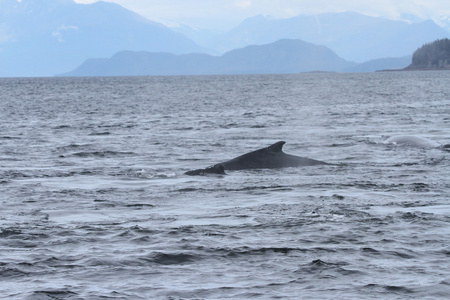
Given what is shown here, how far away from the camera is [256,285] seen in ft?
25.2

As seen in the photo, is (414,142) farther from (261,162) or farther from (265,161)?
(261,162)

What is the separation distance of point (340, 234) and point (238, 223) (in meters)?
1.77

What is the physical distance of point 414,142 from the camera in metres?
22.7

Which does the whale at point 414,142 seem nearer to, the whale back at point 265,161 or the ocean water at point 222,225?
the ocean water at point 222,225

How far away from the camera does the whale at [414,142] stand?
72.4 feet

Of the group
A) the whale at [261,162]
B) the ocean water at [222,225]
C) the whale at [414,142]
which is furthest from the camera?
the whale at [414,142]

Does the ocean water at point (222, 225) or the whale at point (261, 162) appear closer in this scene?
the ocean water at point (222, 225)

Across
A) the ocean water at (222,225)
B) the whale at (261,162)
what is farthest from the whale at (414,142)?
the whale at (261,162)

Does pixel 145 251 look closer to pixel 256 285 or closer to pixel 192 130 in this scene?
pixel 256 285

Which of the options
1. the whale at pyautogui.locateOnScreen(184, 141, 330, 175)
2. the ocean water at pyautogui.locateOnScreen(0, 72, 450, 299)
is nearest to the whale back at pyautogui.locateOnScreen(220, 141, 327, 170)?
the whale at pyautogui.locateOnScreen(184, 141, 330, 175)

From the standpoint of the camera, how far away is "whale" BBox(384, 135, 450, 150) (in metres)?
22.1

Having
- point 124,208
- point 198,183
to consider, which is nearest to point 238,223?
point 124,208

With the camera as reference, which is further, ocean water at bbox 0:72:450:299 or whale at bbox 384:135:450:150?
whale at bbox 384:135:450:150

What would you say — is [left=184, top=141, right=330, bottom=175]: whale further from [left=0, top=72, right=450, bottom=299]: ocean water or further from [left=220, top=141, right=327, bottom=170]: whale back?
[left=0, top=72, right=450, bottom=299]: ocean water
